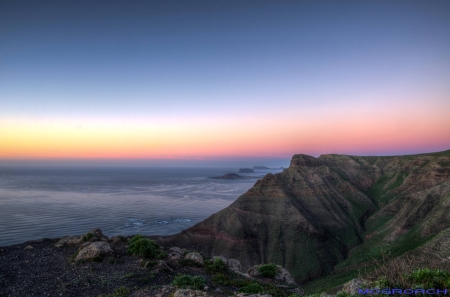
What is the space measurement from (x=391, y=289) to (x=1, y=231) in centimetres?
9218

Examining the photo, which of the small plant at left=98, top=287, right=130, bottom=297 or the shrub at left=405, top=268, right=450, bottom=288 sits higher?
the shrub at left=405, top=268, right=450, bottom=288

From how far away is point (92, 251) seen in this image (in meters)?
17.8

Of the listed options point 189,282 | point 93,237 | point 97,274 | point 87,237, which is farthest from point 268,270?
point 87,237

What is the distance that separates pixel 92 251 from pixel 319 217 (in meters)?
75.9

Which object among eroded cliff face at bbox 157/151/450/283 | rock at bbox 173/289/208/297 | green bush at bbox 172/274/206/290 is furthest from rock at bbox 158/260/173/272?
eroded cliff face at bbox 157/151/450/283

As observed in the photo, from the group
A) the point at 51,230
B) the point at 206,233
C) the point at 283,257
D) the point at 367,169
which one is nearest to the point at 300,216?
the point at 283,257

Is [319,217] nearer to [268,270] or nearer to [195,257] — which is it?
[268,270]

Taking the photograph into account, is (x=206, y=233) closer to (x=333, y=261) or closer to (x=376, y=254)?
(x=333, y=261)

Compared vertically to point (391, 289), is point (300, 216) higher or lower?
lower

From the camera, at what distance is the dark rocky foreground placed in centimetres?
1291

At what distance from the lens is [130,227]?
84.5m

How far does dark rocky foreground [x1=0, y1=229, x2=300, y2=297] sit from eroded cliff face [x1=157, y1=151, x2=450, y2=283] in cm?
5300

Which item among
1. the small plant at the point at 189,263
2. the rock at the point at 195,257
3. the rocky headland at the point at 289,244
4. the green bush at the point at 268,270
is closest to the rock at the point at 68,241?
the rocky headland at the point at 289,244

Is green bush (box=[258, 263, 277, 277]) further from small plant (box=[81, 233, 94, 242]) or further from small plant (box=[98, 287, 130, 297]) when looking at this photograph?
small plant (box=[81, 233, 94, 242])
